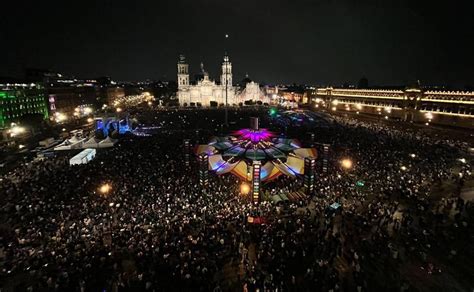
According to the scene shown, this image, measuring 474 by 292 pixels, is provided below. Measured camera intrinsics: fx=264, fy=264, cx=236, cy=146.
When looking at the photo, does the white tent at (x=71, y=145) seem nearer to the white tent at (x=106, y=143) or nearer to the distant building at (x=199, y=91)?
the white tent at (x=106, y=143)

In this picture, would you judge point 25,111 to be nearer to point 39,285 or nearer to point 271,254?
point 39,285

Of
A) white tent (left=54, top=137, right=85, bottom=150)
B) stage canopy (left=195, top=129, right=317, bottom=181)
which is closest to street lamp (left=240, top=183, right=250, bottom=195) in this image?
stage canopy (left=195, top=129, right=317, bottom=181)

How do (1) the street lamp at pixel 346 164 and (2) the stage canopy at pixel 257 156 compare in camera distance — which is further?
(1) the street lamp at pixel 346 164

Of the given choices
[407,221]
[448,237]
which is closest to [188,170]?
[407,221]

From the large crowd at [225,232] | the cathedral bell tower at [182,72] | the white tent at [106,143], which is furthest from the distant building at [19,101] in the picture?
the cathedral bell tower at [182,72]

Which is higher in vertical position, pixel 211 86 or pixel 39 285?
pixel 211 86
